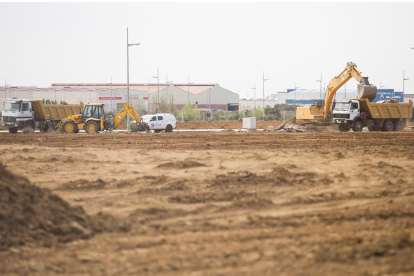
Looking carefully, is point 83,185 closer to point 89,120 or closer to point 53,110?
point 89,120

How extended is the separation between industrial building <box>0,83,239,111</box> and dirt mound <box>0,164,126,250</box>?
60454 millimetres

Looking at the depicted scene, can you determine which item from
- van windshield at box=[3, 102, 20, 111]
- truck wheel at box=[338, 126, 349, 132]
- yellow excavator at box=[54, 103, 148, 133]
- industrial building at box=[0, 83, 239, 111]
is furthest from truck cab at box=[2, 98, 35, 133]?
industrial building at box=[0, 83, 239, 111]

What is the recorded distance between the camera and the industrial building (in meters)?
72.7

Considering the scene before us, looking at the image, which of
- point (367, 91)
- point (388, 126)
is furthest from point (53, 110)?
point (388, 126)

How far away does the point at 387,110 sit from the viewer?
3488 cm

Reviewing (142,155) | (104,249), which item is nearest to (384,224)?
(104,249)

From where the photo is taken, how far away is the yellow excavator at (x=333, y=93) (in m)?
33.4

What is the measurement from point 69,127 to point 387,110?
2537 cm

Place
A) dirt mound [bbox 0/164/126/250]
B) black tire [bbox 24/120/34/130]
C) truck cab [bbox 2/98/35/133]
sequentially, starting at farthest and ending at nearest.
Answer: black tire [bbox 24/120/34/130], truck cab [bbox 2/98/35/133], dirt mound [bbox 0/164/126/250]

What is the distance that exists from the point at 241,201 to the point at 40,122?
3088 cm

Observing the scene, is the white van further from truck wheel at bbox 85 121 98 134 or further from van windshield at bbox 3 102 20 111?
van windshield at bbox 3 102 20 111

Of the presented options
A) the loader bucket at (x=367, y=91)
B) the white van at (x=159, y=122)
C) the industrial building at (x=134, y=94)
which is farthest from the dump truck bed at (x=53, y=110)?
the industrial building at (x=134, y=94)

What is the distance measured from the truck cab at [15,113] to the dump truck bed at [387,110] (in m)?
26.7

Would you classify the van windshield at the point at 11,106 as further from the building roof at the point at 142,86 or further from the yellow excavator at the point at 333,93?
the building roof at the point at 142,86
